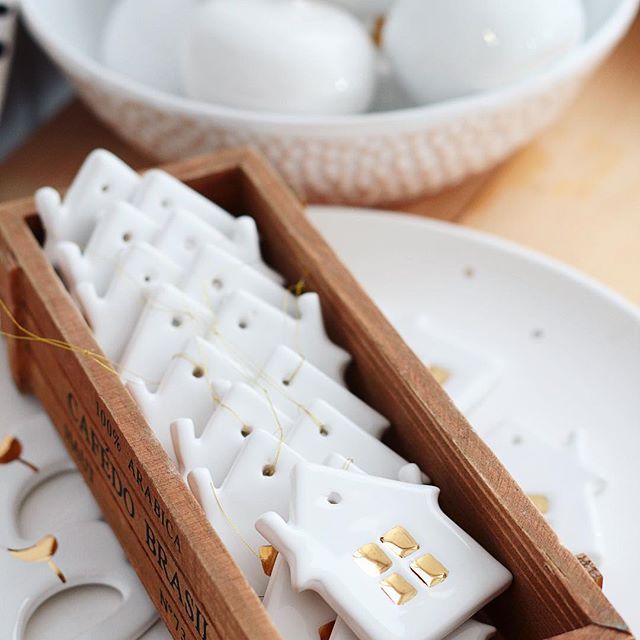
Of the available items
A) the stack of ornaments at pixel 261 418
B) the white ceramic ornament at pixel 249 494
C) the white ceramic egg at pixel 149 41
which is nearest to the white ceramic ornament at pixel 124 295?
the stack of ornaments at pixel 261 418

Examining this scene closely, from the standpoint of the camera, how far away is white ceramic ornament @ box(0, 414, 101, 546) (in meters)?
0.47

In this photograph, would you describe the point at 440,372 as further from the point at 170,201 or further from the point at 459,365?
the point at 170,201

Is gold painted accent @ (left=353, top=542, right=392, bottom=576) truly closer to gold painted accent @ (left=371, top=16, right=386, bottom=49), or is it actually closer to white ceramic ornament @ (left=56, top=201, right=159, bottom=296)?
white ceramic ornament @ (left=56, top=201, right=159, bottom=296)

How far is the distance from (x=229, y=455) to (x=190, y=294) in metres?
0.10

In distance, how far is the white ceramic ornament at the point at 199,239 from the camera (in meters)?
0.51

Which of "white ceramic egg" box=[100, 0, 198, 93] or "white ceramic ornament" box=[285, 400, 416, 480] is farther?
"white ceramic egg" box=[100, 0, 198, 93]

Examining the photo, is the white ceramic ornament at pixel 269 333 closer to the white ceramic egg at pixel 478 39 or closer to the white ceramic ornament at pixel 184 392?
the white ceramic ornament at pixel 184 392

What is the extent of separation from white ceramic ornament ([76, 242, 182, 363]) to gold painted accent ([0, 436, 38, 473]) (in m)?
0.07

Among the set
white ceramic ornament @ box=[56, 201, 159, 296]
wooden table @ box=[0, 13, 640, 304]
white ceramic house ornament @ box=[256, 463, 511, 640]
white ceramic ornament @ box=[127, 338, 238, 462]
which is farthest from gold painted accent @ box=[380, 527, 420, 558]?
wooden table @ box=[0, 13, 640, 304]

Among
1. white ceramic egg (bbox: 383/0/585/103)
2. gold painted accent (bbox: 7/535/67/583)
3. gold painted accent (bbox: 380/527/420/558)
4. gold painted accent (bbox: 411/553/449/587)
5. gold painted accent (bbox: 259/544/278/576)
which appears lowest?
gold painted accent (bbox: 7/535/67/583)

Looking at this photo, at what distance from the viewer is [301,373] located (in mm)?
449

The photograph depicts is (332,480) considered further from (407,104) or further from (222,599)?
(407,104)

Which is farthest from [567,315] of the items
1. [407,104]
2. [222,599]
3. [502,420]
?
[222,599]

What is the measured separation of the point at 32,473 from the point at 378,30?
40 cm
